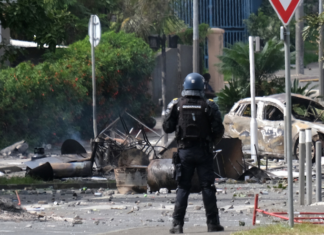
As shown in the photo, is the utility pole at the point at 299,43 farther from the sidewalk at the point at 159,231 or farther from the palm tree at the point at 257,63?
the sidewalk at the point at 159,231

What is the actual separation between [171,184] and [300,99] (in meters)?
6.39

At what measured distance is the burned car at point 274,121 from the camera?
14.6 m

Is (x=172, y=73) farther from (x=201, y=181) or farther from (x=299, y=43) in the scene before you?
(x=201, y=181)

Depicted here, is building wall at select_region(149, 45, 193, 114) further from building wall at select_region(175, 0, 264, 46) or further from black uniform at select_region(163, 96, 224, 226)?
black uniform at select_region(163, 96, 224, 226)

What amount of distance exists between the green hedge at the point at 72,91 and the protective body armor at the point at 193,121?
32.0 feet

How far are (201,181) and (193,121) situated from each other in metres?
0.62

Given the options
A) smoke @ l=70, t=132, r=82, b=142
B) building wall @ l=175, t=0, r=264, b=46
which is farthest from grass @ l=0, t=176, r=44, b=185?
building wall @ l=175, t=0, r=264, b=46

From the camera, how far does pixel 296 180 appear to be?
11586 mm

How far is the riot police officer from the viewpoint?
6496 mm

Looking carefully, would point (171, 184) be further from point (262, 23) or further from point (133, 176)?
point (262, 23)

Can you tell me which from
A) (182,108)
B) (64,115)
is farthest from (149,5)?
(182,108)

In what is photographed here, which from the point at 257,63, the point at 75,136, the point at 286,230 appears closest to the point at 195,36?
the point at 75,136

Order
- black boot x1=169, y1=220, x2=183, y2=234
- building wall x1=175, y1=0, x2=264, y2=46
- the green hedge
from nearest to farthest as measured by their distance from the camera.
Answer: black boot x1=169, y1=220, x2=183, y2=234, the green hedge, building wall x1=175, y1=0, x2=264, y2=46

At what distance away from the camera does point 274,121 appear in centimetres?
1489
